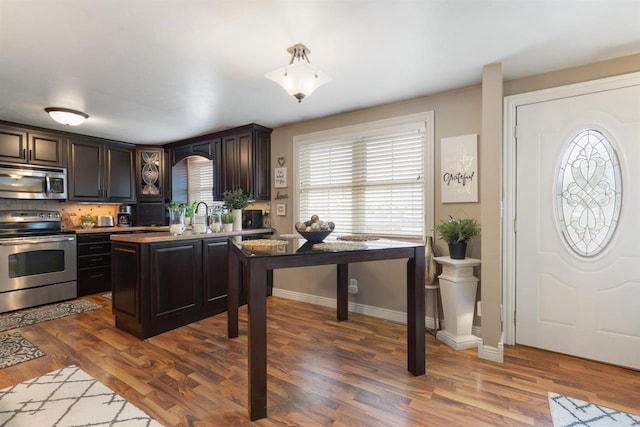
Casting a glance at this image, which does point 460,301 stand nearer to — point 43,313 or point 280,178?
point 280,178

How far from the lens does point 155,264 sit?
2932 millimetres

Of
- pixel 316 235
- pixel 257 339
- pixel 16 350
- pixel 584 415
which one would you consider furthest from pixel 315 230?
pixel 16 350

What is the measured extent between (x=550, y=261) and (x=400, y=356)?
1.53 metres

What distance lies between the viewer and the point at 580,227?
2.52m

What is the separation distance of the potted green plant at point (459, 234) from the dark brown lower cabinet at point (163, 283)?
2.48m

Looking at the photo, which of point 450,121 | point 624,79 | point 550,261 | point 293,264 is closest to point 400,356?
point 293,264

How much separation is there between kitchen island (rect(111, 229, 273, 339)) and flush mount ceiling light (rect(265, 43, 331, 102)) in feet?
6.32

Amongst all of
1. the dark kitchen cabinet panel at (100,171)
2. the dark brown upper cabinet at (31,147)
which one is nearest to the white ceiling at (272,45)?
the dark brown upper cabinet at (31,147)

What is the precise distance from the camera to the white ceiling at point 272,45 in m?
1.81

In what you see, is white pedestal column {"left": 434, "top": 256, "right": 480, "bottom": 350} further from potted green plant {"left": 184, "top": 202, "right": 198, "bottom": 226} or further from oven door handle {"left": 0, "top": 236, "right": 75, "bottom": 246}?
oven door handle {"left": 0, "top": 236, "right": 75, "bottom": 246}

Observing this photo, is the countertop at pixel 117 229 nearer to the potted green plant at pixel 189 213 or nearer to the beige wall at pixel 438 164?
the potted green plant at pixel 189 213

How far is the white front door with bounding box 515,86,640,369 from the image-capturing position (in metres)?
2.34

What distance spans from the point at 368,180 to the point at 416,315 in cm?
174

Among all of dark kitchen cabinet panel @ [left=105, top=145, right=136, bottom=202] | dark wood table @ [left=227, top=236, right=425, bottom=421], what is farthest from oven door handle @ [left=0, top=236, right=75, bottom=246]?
dark wood table @ [left=227, top=236, right=425, bottom=421]
